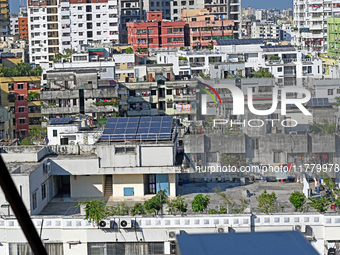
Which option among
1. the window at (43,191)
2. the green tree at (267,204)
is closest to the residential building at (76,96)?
the window at (43,191)

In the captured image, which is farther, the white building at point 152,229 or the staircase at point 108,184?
the staircase at point 108,184

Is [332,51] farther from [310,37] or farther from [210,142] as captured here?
[210,142]

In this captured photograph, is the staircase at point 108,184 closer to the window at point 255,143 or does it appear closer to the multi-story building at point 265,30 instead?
the window at point 255,143

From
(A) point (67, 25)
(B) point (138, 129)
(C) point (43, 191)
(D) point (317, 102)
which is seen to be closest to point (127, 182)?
(B) point (138, 129)

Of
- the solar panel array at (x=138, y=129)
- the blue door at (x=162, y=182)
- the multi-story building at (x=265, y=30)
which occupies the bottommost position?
the blue door at (x=162, y=182)

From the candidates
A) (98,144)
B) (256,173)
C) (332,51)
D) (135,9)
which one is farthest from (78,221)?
(135,9)

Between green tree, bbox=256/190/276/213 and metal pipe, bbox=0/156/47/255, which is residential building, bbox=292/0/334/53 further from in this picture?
metal pipe, bbox=0/156/47/255

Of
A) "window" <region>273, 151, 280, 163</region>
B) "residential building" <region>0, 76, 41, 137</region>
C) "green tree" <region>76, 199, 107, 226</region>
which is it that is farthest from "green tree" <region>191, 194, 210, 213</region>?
"residential building" <region>0, 76, 41, 137</region>
